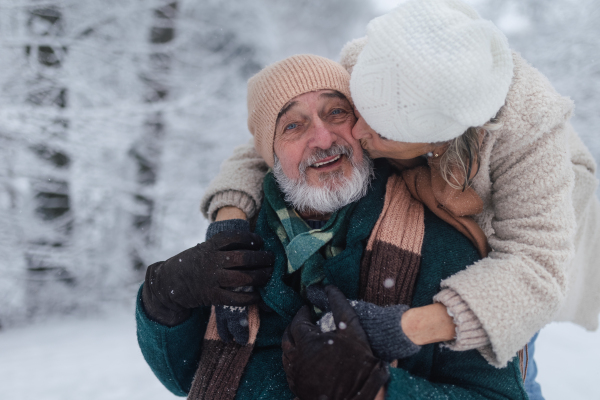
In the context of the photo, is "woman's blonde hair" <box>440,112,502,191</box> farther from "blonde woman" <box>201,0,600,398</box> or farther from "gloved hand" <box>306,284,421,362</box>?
"gloved hand" <box>306,284,421,362</box>

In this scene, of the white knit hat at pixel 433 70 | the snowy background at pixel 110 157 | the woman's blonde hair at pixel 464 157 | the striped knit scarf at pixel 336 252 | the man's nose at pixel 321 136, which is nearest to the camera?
the white knit hat at pixel 433 70

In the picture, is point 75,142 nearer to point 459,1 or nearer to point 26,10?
point 26,10

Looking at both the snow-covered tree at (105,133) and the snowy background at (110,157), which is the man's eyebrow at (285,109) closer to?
the snowy background at (110,157)

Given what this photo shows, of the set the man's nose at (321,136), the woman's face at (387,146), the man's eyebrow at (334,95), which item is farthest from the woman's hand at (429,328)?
the man's eyebrow at (334,95)

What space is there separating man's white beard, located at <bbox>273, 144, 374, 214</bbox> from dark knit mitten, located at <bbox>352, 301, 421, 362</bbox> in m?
0.55

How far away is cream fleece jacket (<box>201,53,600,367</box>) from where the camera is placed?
1104 mm

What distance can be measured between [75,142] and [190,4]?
1.87 metres

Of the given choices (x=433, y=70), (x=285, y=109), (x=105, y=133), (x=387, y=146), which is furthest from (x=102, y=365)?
(x=433, y=70)

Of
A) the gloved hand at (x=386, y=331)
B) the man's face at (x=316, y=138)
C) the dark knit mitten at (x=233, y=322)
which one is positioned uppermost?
the man's face at (x=316, y=138)

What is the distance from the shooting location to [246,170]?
190 cm

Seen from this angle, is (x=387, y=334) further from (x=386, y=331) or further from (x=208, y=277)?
(x=208, y=277)

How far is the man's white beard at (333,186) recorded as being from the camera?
1.58m

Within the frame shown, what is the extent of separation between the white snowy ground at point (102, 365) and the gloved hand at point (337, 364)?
7.00ft

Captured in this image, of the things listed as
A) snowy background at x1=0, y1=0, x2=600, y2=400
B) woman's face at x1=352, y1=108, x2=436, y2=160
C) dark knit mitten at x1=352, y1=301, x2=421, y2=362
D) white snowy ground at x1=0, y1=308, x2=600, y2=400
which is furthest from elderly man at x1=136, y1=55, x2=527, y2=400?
snowy background at x1=0, y1=0, x2=600, y2=400
